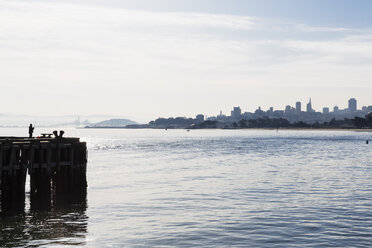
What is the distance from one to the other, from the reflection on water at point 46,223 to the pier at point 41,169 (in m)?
0.47

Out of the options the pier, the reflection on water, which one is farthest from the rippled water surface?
the pier

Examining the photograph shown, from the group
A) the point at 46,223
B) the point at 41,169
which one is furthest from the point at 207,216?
the point at 41,169

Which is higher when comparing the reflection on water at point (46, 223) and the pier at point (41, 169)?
the pier at point (41, 169)

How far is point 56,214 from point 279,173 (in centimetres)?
3200

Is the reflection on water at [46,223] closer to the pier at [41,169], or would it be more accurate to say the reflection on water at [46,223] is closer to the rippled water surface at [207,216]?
the rippled water surface at [207,216]

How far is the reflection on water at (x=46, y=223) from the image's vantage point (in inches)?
960

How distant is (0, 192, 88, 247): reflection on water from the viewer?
24.4m

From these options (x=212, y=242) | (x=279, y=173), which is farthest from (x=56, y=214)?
(x=279, y=173)

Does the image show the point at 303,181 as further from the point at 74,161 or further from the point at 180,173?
the point at 74,161

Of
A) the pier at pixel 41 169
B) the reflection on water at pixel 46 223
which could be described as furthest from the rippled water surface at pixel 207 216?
the pier at pixel 41 169

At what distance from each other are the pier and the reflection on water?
47 cm

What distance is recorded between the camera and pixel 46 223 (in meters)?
29.0

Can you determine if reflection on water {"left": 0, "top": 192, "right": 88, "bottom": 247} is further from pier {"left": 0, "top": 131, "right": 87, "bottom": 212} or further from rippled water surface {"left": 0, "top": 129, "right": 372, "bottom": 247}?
pier {"left": 0, "top": 131, "right": 87, "bottom": 212}

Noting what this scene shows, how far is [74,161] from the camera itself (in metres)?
38.8
